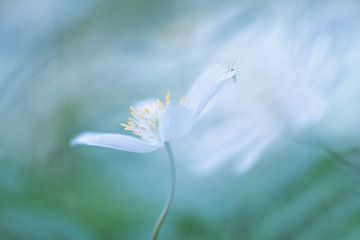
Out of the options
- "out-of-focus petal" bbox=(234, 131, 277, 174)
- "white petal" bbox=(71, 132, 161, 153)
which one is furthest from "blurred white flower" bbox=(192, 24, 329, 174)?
"white petal" bbox=(71, 132, 161, 153)

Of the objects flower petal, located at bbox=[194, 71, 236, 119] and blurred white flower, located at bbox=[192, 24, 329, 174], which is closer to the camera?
flower petal, located at bbox=[194, 71, 236, 119]

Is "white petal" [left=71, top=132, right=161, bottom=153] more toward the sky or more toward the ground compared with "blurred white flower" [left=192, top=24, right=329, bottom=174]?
more toward the ground

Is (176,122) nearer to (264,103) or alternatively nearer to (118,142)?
(118,142)

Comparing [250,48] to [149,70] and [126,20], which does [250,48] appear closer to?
[149,70]

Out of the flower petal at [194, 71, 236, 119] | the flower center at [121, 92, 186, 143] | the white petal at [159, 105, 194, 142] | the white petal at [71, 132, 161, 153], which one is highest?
the flower center at [121, 92, 186, 143]

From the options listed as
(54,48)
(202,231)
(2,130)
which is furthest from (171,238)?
(54,48)

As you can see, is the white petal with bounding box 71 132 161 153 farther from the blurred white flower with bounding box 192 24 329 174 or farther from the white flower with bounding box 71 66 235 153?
the blurred white flower with bounding box 192 24 329 174

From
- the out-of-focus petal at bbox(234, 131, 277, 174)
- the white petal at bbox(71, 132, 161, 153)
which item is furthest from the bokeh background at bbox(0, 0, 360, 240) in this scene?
the white petal at bbox(71, 132, 161, 153)

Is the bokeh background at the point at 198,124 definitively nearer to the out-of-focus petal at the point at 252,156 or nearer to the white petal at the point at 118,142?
the out-of-focus petal at the point at 252,156

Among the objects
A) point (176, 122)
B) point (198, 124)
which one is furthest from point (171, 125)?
point (198, 124)
